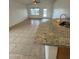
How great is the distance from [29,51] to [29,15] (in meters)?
0.40

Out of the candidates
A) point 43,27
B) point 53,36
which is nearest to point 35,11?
point 43,27

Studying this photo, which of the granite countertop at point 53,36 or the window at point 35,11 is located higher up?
the window at point 35,11

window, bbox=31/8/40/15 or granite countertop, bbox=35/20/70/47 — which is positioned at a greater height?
window, bbox=31/8/40/15

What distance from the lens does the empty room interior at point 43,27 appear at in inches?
23.8

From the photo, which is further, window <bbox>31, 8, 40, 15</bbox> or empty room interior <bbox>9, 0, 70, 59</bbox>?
window <bbox>31, 8, 40, 15</bbox>

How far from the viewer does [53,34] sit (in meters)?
0.71

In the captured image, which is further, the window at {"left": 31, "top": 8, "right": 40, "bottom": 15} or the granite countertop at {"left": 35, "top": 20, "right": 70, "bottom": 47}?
the window at {"left": 31, "top": 8, "right": 40, "bottom": 15}

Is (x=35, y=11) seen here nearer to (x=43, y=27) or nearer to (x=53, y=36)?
(x=43, y=27)

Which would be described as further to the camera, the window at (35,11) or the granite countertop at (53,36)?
the window at (35,11)

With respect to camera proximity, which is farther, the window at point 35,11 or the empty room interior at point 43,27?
the window at point 35,11

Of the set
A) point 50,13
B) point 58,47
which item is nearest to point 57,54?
point 58,47

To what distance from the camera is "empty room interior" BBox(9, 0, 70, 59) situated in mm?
604
